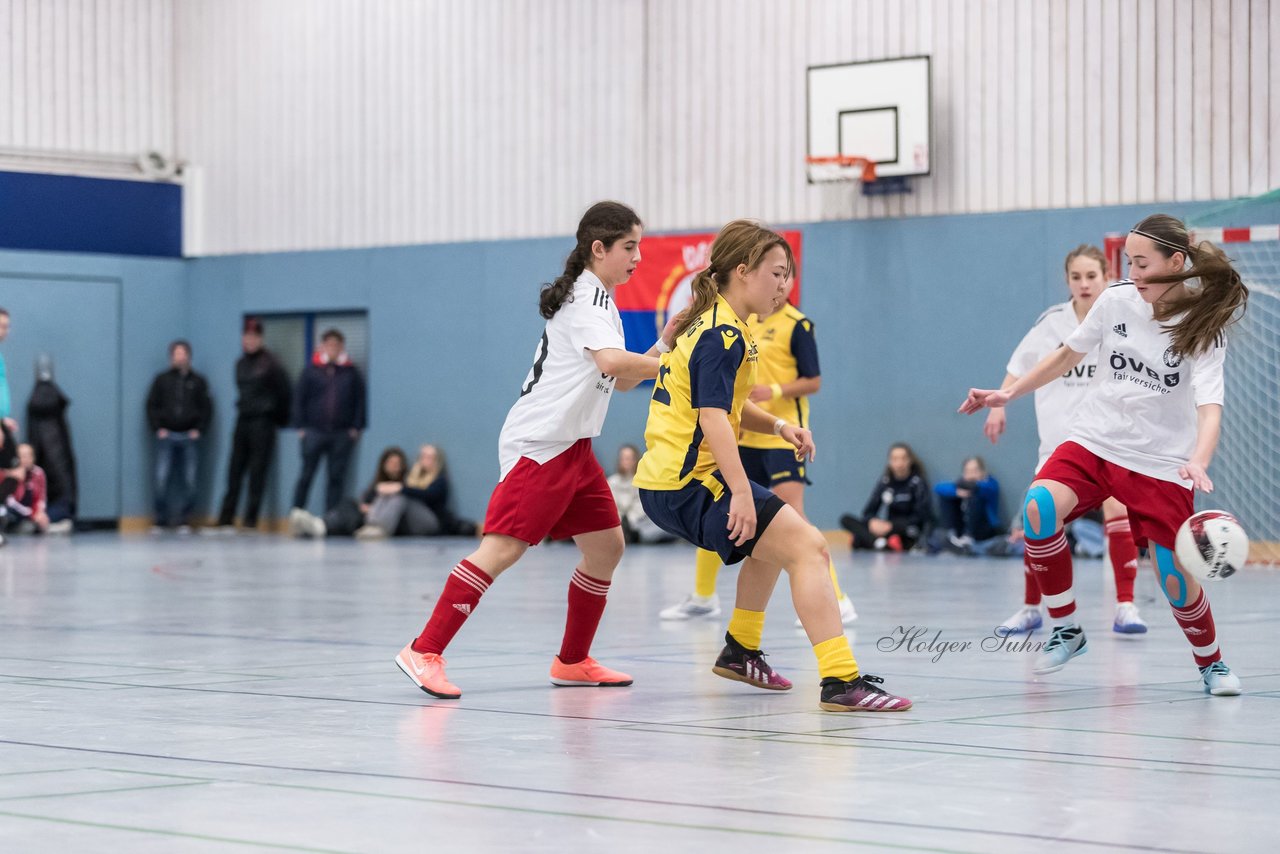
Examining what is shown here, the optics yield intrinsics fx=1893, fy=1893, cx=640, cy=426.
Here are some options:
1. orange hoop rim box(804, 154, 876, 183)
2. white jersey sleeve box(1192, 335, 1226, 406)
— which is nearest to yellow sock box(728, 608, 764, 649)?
white jersey sleeve box(1192, 335, 1226, 406)

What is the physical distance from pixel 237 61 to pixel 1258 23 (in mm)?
12990

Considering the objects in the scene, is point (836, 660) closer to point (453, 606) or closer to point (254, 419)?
point (453, 606)

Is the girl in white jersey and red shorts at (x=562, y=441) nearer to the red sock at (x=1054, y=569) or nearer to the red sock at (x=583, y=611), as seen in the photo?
the red sock at (x=583, y=611)

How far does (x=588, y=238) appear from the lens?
7.15 metres

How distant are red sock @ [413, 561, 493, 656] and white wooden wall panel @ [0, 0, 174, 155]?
18031 millimetres

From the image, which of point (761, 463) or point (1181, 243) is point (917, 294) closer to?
point (761, 463)

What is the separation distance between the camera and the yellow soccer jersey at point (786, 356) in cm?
1019

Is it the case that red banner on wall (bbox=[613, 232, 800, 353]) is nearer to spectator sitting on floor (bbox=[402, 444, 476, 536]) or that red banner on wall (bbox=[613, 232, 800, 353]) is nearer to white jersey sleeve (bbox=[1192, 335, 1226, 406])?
spectator sitting on floor (bbox=[402, 444, 476, 536])

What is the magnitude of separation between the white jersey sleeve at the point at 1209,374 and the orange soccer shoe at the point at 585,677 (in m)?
2.40

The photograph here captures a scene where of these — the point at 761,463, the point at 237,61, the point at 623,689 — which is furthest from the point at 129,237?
the point at 623,689

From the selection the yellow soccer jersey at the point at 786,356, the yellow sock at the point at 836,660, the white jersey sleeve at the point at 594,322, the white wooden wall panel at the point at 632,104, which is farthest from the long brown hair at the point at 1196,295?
the white wooden wall panel at the point at 632,104

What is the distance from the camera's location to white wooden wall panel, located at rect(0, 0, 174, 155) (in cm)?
2317

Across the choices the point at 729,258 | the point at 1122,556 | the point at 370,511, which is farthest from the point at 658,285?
the point at 729,258

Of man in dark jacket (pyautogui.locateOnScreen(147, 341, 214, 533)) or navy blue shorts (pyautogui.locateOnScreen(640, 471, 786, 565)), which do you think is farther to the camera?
man in dark jacket (pyautogui.locateOnScreen(147, 341, 214, 533))
